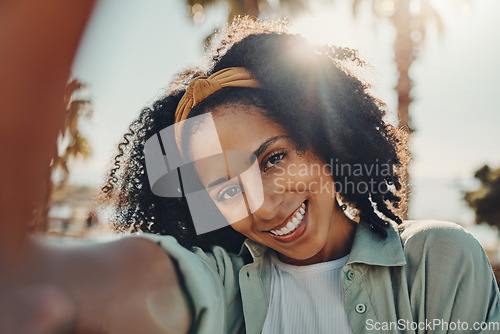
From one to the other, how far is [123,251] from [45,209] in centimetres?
50

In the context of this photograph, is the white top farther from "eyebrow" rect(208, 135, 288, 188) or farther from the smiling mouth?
"eyebrow" rect(208, 135, 288, 188)

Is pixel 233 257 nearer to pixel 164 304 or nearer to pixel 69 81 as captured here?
pixel 164 304

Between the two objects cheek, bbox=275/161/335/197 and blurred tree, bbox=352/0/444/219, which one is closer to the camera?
cheek, bbox=275/161/335/197

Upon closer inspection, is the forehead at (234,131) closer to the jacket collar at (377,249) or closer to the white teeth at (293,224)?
the white teeth at (293,224)

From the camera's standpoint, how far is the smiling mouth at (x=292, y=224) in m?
1.89

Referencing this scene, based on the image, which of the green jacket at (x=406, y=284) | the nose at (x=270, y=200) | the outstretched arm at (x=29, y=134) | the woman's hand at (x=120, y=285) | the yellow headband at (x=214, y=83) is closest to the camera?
the outstretched arm at (x=29, y=134)

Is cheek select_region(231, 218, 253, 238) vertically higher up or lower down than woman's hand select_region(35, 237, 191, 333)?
lower down

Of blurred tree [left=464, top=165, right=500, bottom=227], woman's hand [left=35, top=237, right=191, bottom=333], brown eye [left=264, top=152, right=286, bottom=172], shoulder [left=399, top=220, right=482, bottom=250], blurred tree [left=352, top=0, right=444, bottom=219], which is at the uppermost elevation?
blurred tree [left=352, top=0, right=444, bottom=219]

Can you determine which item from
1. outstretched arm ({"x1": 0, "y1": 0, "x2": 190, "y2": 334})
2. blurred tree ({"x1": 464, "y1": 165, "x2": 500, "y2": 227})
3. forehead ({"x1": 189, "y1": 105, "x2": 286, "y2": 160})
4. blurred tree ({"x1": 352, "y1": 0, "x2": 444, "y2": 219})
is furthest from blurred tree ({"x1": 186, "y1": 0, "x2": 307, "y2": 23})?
outstretched arm ({"x1": 0, "y1": 0, "x2": 190, "y2": 334})

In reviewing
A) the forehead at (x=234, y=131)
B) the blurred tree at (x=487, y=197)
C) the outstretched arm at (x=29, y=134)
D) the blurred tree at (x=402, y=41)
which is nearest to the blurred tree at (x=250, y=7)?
the blurred tree at (x=402, y=41)

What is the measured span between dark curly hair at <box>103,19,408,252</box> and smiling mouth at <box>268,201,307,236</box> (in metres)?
0.34

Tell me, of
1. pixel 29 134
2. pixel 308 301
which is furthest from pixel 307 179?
pixel 29 134

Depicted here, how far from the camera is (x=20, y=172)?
0.39 meters

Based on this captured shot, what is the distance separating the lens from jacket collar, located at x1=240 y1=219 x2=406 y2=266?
1.89 metres
